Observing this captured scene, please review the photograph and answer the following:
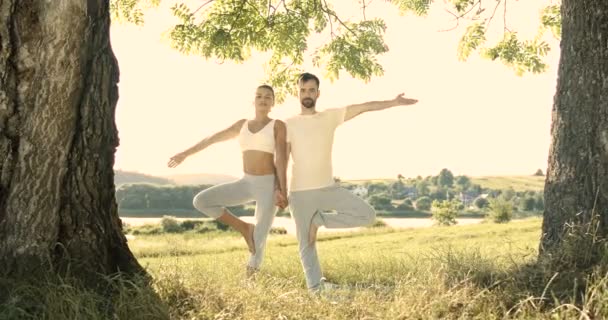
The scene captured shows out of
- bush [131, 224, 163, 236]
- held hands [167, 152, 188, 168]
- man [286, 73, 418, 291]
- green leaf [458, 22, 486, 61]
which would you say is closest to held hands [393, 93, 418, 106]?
man [286, 73, 418, 291]

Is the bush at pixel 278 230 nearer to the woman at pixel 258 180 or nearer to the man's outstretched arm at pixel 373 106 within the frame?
the woman at pixel 258 180

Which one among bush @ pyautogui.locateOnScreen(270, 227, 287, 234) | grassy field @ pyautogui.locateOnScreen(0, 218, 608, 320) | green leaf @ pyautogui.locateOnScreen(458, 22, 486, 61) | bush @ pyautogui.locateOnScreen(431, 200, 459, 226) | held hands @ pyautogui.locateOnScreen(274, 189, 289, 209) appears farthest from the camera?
bush @ pyautogui.locateOnScreen(431, 200, 459, 226)

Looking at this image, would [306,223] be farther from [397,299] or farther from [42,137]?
[42,137]

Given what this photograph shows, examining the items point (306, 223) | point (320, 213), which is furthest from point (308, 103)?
point (306, 223)

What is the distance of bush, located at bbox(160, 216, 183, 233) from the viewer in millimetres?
33188

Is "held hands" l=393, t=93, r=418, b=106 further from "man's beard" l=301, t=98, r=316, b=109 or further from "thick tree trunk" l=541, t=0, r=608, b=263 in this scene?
"thick tree trunk" l=541, t=0, r=608, b=263

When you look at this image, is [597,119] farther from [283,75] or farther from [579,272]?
[283,75]

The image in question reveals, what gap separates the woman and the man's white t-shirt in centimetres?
13

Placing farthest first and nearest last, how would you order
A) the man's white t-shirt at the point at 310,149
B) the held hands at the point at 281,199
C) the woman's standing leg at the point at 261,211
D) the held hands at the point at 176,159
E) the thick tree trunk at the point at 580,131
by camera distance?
the held hands at the point at 176,159 → the woman's standing leg at the point at 261,211 → the held hands at the point at 281,199 → the man's white t-shirt at the point at 310,149 → the thick tree trunk at the point at 580,131

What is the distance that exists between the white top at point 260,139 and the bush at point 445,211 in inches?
1717

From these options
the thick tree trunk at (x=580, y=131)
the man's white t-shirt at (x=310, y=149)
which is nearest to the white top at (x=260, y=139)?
the man's white t-shirt at (x=310, y=149)

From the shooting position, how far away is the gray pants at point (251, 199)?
773cm

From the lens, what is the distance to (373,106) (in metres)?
7.84

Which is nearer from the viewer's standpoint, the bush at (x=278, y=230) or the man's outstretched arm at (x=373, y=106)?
the man's outstretched arm at (x=373, y=106)
